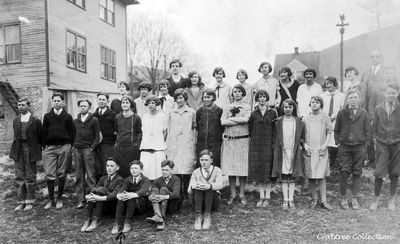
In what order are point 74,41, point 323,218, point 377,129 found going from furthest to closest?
1. point 74,41
2. point 377,129
3. point 323,218

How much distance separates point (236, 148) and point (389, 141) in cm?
221

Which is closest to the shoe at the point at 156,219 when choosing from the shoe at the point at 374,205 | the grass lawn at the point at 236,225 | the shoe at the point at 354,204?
the grass lawn at the point at 236,225

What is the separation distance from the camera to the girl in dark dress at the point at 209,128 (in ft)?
19.1

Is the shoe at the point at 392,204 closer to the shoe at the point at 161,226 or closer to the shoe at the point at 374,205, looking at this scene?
the shoe at the point at 374,205

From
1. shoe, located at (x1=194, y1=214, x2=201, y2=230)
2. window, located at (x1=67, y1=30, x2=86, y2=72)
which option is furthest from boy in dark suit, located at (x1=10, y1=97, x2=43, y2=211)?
window, located at (x1=67, y1=30, x2=86, y2=72)

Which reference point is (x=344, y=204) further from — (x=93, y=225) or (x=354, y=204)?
(x=93, y=225)

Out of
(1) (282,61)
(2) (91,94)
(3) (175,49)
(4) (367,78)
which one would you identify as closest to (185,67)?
(3) (175,49)

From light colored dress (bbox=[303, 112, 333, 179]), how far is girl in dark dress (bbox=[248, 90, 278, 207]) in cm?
54

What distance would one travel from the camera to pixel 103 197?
524cm

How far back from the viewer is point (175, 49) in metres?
31.7

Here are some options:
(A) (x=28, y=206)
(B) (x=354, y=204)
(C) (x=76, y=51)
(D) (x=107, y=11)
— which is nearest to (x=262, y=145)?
(B) (x=354, y=204)

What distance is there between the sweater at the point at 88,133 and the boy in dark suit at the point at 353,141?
3756 mm

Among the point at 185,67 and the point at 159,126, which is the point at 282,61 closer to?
the point at 185,67

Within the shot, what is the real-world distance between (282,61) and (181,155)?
33.2 meters
